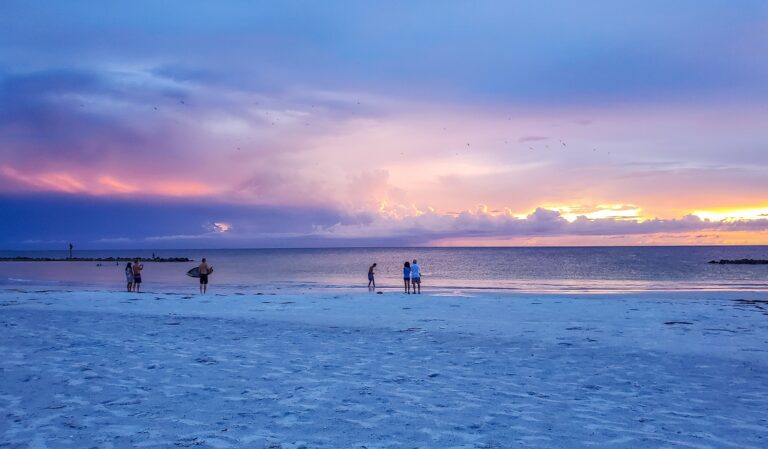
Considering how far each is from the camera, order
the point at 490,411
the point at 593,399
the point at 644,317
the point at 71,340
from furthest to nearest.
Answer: the point at 644,317, the point at 71,340, the point at 593,399, the point at 490,411

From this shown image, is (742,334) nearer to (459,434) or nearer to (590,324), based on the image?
(590,324)

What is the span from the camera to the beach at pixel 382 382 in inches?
260

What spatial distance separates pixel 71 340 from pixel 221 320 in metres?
5.43

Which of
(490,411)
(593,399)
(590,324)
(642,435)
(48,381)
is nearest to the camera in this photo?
(642,435)

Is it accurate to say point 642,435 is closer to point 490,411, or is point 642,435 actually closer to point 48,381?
point 490,411

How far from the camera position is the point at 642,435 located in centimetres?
665

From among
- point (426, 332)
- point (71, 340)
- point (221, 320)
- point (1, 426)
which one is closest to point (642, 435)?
point (1, 426)

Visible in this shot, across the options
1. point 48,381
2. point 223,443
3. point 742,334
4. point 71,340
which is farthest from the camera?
point 742,334

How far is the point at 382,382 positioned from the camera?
30.3 ft

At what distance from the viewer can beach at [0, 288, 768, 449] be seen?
661cm

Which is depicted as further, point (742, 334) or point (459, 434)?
point (742, 334)

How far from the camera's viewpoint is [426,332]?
15523 millimetres

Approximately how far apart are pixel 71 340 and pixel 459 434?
10831 millimetres

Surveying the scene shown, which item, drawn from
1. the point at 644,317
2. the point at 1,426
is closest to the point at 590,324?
the point at 644,317
